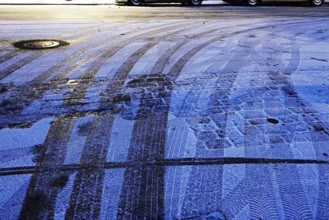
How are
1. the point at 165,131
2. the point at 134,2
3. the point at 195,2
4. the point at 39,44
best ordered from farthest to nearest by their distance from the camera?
the point at 195,2 → the point at 134,2 → the point at 39,44 → the point at 165,131

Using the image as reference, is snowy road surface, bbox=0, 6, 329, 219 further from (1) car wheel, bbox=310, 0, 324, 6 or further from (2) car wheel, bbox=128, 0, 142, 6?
(1) car wheel, bbox=310, 0, 324, 6

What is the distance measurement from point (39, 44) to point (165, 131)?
17.9 feet

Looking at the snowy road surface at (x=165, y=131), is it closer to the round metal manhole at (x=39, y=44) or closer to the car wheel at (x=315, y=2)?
the round metal manhole at (x=39, y=44)

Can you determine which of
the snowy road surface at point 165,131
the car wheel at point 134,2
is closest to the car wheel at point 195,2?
the car wheel at point 134,2

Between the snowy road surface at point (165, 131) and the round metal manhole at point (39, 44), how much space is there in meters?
0.30

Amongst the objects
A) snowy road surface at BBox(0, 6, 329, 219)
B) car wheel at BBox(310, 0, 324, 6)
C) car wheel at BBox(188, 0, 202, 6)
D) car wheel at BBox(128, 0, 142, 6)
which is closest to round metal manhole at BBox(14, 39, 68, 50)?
snowy road surface at BBox(0, 6, 329, 219)

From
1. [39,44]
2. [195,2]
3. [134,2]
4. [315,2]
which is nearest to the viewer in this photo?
[39,44]

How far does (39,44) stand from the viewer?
26.8 feet

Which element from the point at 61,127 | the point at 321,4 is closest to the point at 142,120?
the point at 61,127

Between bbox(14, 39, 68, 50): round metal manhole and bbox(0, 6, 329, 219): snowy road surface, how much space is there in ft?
0.99

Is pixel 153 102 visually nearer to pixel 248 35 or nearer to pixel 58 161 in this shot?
pixel 58 161

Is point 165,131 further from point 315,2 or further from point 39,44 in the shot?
point 315,2

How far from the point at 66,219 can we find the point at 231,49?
6184 millimetres

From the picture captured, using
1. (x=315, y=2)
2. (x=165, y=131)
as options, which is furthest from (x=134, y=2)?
(x=165, y=131)
